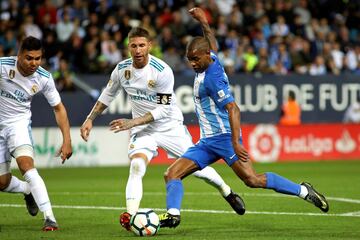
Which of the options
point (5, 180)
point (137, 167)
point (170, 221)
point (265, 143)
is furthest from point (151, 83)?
point (265, 143)

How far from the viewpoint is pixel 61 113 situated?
10.6 metres

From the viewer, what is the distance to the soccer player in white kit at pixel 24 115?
10.2 metres

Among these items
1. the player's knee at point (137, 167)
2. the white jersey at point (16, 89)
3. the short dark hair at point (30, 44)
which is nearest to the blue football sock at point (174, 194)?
the player's knee at point (137, 167)

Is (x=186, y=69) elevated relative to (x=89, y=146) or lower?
elevated

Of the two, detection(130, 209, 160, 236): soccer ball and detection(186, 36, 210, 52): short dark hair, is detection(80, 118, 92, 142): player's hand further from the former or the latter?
detection(186, 36, 210, 52): short dark hair

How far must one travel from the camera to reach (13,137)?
1044 centimetres

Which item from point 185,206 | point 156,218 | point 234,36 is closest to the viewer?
point 156,218

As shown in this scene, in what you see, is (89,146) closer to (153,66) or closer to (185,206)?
(185,206)

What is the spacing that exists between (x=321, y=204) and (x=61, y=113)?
10.5ft

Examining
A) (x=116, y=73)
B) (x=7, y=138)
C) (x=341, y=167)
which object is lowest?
(x=341, y=167)

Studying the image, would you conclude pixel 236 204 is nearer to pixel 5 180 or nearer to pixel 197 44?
pixel 197 44

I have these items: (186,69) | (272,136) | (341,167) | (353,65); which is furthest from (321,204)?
(353,65)

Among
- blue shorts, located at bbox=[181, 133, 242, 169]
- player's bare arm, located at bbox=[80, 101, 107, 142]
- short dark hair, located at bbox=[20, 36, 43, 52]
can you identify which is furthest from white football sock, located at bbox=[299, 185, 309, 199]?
short dark hair, located at bbox=[20, 36, 43, 52]

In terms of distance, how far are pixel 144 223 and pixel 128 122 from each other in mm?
1128
